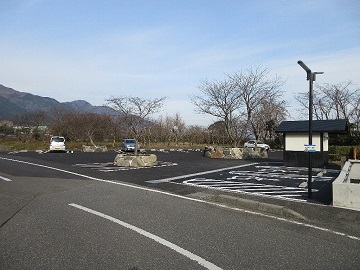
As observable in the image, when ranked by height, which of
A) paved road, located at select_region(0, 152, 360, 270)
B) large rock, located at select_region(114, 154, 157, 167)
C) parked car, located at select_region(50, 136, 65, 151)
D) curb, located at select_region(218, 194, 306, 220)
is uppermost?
parked car, located at select_region(50, 136, 65, 151)

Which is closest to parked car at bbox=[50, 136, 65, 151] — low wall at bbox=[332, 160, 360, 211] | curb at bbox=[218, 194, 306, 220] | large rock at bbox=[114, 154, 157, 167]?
large rock at bbox=[114, 154, 157, 167]

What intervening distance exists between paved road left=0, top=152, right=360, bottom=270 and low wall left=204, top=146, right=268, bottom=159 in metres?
15.9

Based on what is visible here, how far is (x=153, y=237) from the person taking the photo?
4.74 meters

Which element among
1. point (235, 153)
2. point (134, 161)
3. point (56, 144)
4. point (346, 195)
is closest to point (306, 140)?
point (235, 153)

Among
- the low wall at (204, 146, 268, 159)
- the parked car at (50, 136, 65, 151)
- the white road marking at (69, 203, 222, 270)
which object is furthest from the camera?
the parked car at (50, 136, 65, 151)

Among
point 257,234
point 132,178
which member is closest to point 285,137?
point 132,178

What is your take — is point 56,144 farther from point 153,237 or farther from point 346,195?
point 346,195

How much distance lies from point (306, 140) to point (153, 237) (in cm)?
1323

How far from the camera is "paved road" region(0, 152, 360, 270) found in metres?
3.81

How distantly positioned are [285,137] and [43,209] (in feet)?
42.7

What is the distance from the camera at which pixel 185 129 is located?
49906 millimetres

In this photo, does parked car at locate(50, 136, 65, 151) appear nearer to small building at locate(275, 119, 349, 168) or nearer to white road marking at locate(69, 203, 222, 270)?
small building at locate(275, 119, 349, 168)

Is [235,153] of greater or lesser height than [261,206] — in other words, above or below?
above

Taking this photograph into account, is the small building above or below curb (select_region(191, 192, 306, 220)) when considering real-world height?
above
